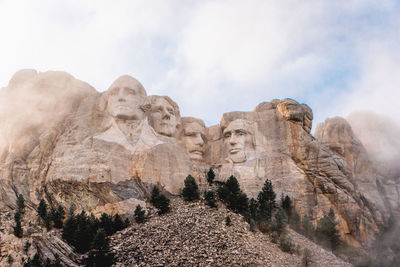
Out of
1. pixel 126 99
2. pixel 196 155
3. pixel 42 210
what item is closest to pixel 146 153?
pixel 126 99

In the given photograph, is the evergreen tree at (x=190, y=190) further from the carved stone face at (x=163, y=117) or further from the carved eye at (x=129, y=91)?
the carved eye at (x=129, y=91)

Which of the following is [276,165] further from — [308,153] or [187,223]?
[187,223]

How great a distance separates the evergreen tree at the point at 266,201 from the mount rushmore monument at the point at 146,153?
3.79 ft

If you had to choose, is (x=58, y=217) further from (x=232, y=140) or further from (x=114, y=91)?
(x=232, y=140)

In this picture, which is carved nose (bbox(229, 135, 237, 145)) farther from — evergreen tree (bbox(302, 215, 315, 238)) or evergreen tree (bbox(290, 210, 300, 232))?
evergreen tree (bbox(302, 215, 315, 238))

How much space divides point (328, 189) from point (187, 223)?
10510 millimetres

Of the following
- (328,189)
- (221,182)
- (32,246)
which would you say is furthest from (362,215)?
(32,246)

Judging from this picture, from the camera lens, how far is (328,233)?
3491cm

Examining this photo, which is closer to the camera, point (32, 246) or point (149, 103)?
point (32, 246)

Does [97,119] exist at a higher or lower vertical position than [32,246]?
higher

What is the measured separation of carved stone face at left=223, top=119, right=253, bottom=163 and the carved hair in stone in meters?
5.98

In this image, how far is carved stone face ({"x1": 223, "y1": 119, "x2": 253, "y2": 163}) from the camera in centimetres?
3938

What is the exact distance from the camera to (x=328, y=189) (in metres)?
37.2

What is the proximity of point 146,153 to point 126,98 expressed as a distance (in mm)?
4278
